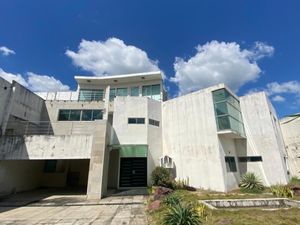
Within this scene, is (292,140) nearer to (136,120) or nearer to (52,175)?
(136,120)

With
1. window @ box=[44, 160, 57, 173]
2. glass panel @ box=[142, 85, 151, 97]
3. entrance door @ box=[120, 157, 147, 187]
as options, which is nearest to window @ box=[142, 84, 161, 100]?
glass panel @ box=[142, 85, 151, 97]

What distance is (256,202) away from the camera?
8.93 metres

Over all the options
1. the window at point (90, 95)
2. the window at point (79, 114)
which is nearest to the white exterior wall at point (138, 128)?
the window at point (79, 114)

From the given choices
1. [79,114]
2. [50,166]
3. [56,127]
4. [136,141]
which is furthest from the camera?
[79,114]

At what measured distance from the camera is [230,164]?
15219 millimetres

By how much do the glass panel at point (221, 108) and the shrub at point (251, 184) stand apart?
544 cm

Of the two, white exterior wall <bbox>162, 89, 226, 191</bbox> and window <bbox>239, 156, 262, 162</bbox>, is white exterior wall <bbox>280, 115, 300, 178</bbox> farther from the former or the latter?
white exterior wall <bbox>162, 89, 226, 191</bbox>

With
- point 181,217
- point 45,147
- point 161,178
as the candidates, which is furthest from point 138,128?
point 181,217

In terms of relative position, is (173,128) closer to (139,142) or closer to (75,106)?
(139,142)

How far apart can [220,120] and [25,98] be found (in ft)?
56.5

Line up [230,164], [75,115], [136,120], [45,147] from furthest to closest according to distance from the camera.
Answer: [75,115]
[136,120]
[230,164]
[45,147]

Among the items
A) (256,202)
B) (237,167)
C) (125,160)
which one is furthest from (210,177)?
(125,160)

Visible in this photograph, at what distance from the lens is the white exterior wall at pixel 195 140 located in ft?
46.5

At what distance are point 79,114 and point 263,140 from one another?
59.3 feet
